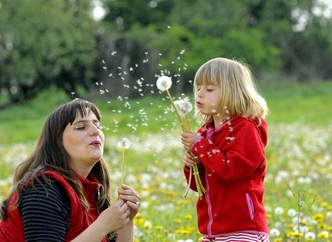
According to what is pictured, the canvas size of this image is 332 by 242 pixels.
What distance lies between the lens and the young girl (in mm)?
3146

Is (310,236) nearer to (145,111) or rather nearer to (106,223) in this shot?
(106,223)

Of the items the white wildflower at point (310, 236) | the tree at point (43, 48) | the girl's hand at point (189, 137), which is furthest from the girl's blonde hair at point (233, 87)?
the tree at point (43, 48)

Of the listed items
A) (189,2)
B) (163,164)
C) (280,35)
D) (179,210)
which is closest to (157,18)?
(189,2)

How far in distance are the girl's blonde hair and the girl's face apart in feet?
0.05

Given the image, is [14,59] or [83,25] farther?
[83,25]

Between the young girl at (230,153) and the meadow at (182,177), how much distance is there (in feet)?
0.61

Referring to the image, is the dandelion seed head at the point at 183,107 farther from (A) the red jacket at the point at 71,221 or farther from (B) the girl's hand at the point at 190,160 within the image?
(A) the red jacket at the point at 71,221

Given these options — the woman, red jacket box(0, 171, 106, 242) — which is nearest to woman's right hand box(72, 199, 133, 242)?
the woman

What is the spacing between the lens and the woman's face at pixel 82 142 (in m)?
3.07

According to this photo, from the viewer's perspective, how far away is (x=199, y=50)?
93.0 feet

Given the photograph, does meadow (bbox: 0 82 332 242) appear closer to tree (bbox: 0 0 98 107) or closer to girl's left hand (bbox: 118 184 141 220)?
girl's left hand (bbox: 118 184 141 220)

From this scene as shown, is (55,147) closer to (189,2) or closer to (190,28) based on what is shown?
(190,28)

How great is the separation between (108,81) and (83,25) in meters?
2.91

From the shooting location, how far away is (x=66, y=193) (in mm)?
2959
